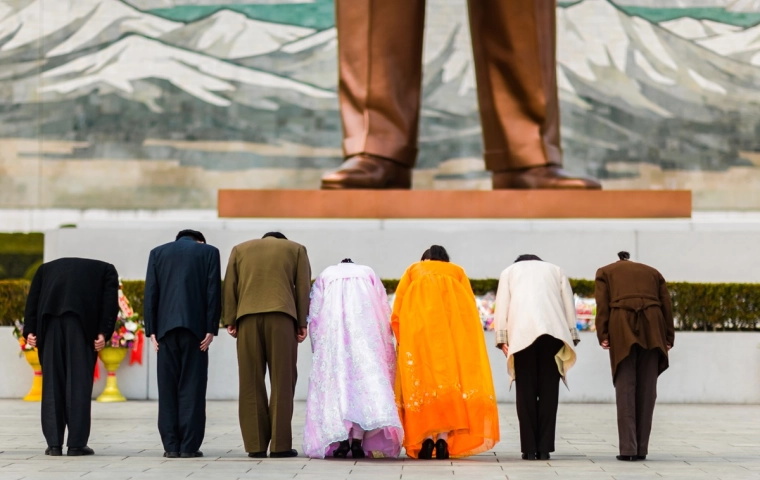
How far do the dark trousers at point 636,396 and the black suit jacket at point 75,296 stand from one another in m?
2.59

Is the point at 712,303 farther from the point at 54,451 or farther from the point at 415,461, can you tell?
the point at 54,451

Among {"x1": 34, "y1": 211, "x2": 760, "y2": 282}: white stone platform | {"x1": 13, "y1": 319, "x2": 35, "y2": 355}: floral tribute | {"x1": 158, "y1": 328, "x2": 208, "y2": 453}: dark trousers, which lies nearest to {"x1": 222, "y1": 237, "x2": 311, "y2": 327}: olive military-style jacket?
{"x1": 158, "y1": 328, "x2": 208, "y2": 453}: dark trousers

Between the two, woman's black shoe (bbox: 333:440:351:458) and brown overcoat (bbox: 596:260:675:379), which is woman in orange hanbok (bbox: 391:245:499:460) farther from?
brown overcoat (bbox: 596:260:675:379)

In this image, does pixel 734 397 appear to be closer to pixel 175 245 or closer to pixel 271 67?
pixel 175 245

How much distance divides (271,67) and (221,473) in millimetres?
12857

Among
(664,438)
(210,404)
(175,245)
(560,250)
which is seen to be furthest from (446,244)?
(175,245)

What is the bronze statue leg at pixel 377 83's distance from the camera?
9.12 metres

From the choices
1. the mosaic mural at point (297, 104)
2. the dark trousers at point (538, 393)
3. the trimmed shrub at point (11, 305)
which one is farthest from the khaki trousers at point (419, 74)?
the mosaic mural at point (297, 104)

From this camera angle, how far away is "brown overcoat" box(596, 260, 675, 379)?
573 centimetres

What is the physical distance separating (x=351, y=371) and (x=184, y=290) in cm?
93

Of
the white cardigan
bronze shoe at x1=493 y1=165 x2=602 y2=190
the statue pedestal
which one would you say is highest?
bronze shoe at x1=493 y1=165 x2=602 y2=190

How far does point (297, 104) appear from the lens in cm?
1703

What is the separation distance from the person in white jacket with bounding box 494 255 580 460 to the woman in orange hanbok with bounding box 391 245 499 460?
16cm

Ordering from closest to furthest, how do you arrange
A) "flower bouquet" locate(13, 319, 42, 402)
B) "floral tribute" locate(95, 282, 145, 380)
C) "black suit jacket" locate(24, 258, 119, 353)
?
"black suit jacket" locate(24, 258, 119, 353) → "floral tribute" locate(95, 282, 145, 380) → "flower bouquet" locate(13, 319, 42, 402)
